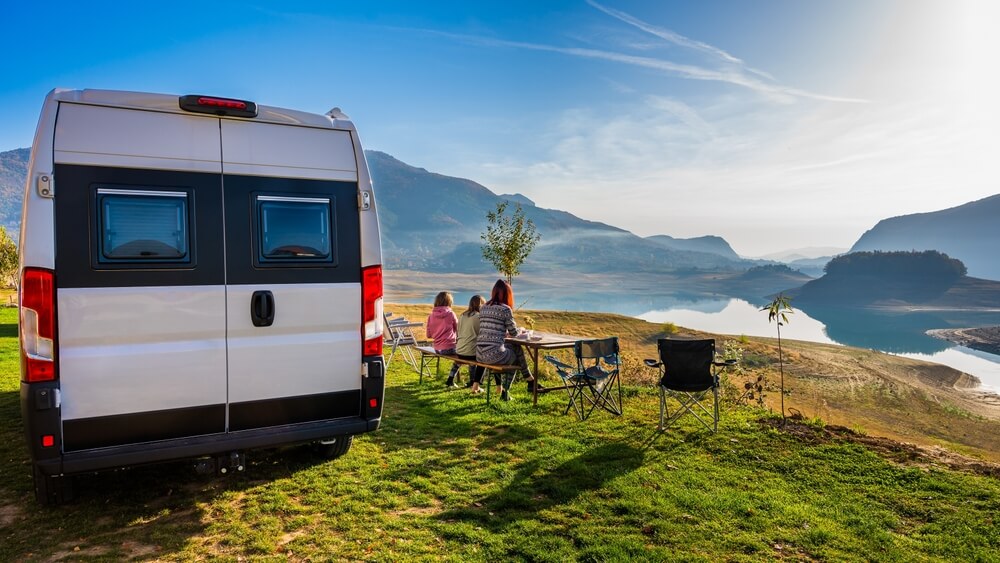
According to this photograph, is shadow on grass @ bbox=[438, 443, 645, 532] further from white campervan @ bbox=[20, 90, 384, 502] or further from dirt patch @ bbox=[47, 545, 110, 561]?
dirt patch @ bbox=[47, 545, 110, 561]

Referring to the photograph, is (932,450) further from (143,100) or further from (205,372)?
(143,100)

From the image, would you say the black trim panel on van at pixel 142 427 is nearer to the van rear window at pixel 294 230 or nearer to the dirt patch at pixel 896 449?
the van rear window at pixel 294 230

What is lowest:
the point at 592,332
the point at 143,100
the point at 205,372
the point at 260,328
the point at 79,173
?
the point at 592,332

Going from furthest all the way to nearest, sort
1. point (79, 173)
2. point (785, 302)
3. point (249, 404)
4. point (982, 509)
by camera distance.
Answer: point (785, 302) → point (982, 509) → point (249, 404) → point (79, 173)

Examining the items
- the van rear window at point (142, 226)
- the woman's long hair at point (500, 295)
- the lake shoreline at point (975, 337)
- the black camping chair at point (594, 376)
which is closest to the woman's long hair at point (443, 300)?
the woman's long hair at point (500, 295)

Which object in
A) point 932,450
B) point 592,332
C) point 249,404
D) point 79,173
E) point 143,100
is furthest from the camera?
point 592,332

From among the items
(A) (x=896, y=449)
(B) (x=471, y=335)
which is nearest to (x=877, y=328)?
(A) (x=896, y=449)

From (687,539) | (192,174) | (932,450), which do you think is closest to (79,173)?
(192,174)

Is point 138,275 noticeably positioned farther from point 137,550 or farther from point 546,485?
point 546,485

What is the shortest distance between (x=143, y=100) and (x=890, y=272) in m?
141

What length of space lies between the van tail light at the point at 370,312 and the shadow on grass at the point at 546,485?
1357 mm

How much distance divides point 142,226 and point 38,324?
0.80 meters

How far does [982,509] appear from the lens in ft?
13.9

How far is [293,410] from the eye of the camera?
3.99 metres
